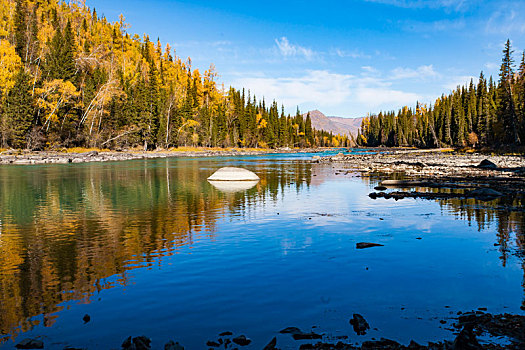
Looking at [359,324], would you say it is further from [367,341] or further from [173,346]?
[173,346]

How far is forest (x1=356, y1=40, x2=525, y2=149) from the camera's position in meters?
75.3

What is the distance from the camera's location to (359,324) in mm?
5777

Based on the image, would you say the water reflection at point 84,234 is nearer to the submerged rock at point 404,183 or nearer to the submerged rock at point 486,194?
the submerged rock at point 404,183

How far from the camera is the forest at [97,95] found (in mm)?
67938

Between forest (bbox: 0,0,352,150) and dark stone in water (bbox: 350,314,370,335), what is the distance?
7187 cm

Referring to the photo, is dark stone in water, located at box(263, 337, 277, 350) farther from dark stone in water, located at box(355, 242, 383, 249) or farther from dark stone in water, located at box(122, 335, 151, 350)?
dark stone in water, located at box(355, 242, 383, 249)

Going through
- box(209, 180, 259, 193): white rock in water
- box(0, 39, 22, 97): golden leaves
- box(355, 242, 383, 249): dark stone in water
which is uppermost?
box(0, 39, 22, 97): golden leaves

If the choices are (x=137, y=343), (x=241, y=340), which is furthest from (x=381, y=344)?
(x=137, y=343)

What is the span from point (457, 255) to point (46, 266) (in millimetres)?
10507

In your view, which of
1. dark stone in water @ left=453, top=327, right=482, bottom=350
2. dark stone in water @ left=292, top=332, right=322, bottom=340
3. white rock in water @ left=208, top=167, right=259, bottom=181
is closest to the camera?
dark stone in water @ left=453, top=327, right=482, bottom=350

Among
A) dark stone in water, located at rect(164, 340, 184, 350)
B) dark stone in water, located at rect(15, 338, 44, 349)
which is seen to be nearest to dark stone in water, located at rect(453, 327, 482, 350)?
dark stone in water, located at rect(164, 340, 184, 350)

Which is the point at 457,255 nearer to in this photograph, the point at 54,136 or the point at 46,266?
the point at 46,266

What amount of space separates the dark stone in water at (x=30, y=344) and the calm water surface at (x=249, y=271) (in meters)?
0.15

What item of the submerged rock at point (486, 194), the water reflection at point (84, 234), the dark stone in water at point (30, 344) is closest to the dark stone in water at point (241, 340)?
the dark stone in water at point (30, 344)
